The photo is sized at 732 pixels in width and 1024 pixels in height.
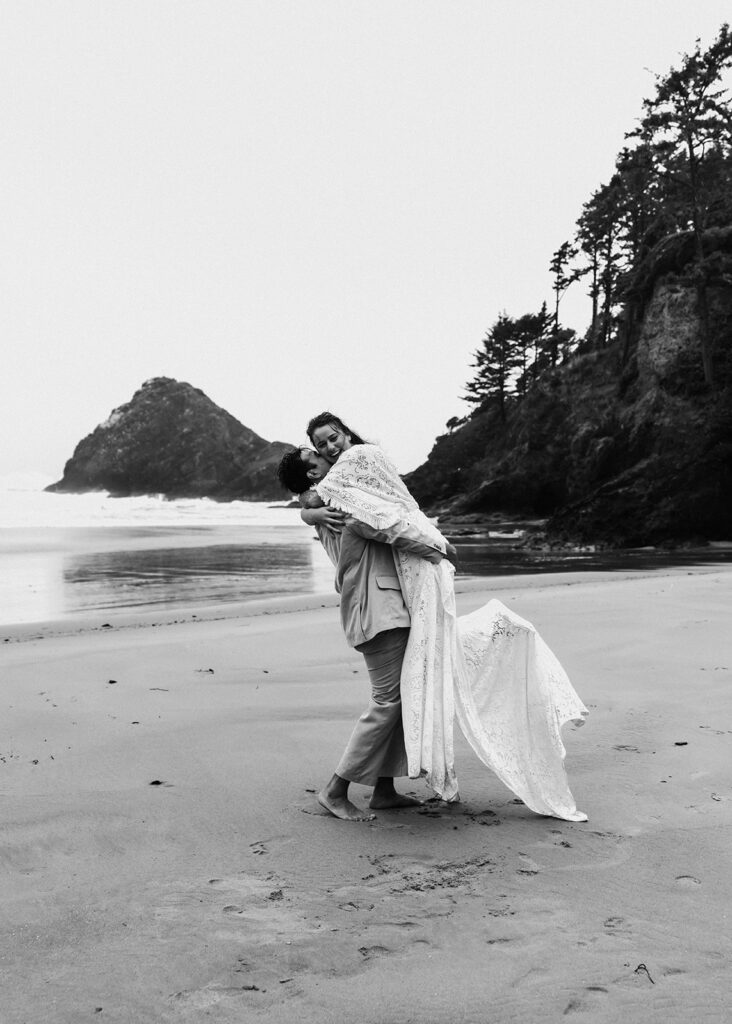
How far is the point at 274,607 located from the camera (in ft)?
34.8

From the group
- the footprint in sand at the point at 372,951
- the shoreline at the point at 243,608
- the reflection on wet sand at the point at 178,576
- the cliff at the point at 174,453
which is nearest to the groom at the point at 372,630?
the footprint in sand at the point at 372,951

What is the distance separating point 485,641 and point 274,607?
746 centimetres

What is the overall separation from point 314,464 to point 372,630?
85 centimetres

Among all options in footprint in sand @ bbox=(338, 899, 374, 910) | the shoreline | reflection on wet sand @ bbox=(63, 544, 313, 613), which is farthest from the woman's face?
reflection on wet sand @ bbox=(63, 544, 313, 613)

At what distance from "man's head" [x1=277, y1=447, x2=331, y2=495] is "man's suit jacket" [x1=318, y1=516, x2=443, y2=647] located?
376 mm

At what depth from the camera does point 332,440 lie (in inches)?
141

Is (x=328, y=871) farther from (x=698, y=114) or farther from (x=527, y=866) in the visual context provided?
(x=698, y=114)

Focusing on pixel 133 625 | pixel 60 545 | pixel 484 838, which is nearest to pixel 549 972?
pixel 484 838

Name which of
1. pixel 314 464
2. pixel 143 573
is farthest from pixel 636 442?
pixel 314 464

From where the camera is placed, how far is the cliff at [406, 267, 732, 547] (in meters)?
22.1

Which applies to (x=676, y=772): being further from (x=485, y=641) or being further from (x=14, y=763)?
(x=14, y=763)

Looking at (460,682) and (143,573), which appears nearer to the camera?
(460,682)

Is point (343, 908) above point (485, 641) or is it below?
below

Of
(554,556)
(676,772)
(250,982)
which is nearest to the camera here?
(250,982)
